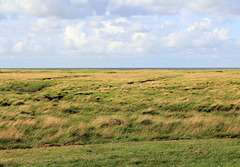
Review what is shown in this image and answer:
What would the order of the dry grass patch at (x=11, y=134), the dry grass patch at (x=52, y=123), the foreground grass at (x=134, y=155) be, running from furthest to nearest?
1. the dry grass patch at (x=52, y=123)
2. the dry grass patch at (x=11, y=134)
3. the foreground grass at (x=134, y=155)

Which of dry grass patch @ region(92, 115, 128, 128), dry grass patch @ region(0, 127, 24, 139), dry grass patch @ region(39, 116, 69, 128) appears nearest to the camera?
dry grass patch @ region(0, 127, 24, 139)

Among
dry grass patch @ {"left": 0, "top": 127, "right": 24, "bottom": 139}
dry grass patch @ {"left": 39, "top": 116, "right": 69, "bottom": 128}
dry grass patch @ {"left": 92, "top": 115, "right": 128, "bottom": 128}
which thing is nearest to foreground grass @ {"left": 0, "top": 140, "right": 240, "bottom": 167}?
dry grass patch @ {"left": 0, "top": 127, "right": 24, "bottom": 139}

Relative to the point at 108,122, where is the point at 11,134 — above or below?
below

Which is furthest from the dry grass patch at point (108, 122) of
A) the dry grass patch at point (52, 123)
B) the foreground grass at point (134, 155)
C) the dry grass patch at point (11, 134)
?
the dry grass patch at point (11, 134)

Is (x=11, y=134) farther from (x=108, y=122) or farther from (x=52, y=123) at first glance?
(x=108, y=122)

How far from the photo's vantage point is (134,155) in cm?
1124

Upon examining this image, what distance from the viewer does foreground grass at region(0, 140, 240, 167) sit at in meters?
10.2

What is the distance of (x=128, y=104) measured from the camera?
90.7ft

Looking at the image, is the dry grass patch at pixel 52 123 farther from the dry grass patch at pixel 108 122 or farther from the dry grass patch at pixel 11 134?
the dry grass patch at pixel 108 122

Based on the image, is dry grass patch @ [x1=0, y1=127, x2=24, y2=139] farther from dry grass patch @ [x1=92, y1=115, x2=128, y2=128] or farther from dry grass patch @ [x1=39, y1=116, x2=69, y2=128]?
dry grass patch @ [x1=92, y1=115, x2=128, y2=128]

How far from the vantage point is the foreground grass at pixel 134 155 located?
10245mm

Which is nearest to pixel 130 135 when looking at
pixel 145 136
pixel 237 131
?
pixel 145 136

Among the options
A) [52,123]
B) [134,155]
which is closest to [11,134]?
[52,123]

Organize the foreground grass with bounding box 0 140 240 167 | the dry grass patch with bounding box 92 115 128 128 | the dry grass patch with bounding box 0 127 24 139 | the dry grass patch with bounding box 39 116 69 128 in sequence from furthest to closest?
the dry grass patch with bounding box 92 115 128 128 → the dry grass patch with bounding box 39 116 69 128 → the dry grass patch with bounding box 0 127 24 139 → the foreground grass with bounding box 0 140 240 167
